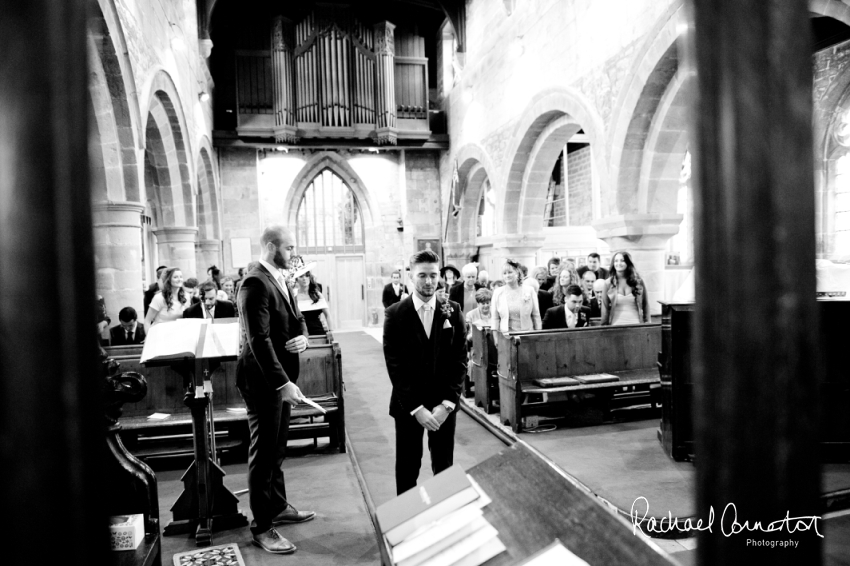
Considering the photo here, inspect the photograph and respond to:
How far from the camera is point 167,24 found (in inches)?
331

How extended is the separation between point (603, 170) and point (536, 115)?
2346 mm

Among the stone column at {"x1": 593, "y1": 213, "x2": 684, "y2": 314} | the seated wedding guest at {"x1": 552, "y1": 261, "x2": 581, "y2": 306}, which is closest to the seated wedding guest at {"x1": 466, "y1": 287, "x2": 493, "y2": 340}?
the seated wedding guest at {"x1": 552, "y1": 261, "x2": 581, "y2": 306}

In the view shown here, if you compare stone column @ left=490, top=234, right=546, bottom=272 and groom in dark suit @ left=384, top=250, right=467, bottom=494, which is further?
stone column @ left=490, top=234, right=546, bottom=272

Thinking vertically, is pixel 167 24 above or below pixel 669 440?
above

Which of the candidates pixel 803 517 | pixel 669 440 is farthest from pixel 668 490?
pixel 803 517

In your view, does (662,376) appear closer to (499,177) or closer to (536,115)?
(536,115)

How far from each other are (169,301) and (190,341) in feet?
9.55

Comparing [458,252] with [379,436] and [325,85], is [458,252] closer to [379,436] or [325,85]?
[325,85]

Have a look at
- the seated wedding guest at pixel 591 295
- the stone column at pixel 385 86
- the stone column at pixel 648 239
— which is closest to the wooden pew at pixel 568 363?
the seated wedding guest at pixel 591 295

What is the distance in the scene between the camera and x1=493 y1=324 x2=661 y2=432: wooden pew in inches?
205

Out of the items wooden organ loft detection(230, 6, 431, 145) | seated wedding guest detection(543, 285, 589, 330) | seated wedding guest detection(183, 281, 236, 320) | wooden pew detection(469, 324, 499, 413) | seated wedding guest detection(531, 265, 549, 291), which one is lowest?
wooden pew detection(469, 324, 499, 413)

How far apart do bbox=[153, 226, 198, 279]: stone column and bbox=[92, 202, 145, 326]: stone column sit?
3.30m

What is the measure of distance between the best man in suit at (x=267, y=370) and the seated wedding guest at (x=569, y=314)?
3.36 metres

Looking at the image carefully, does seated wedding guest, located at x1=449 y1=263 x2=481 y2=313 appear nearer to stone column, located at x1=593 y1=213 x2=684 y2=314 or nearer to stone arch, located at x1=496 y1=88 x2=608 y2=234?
stone column, located at x1=593 y1=213 x2=684 y2=314
